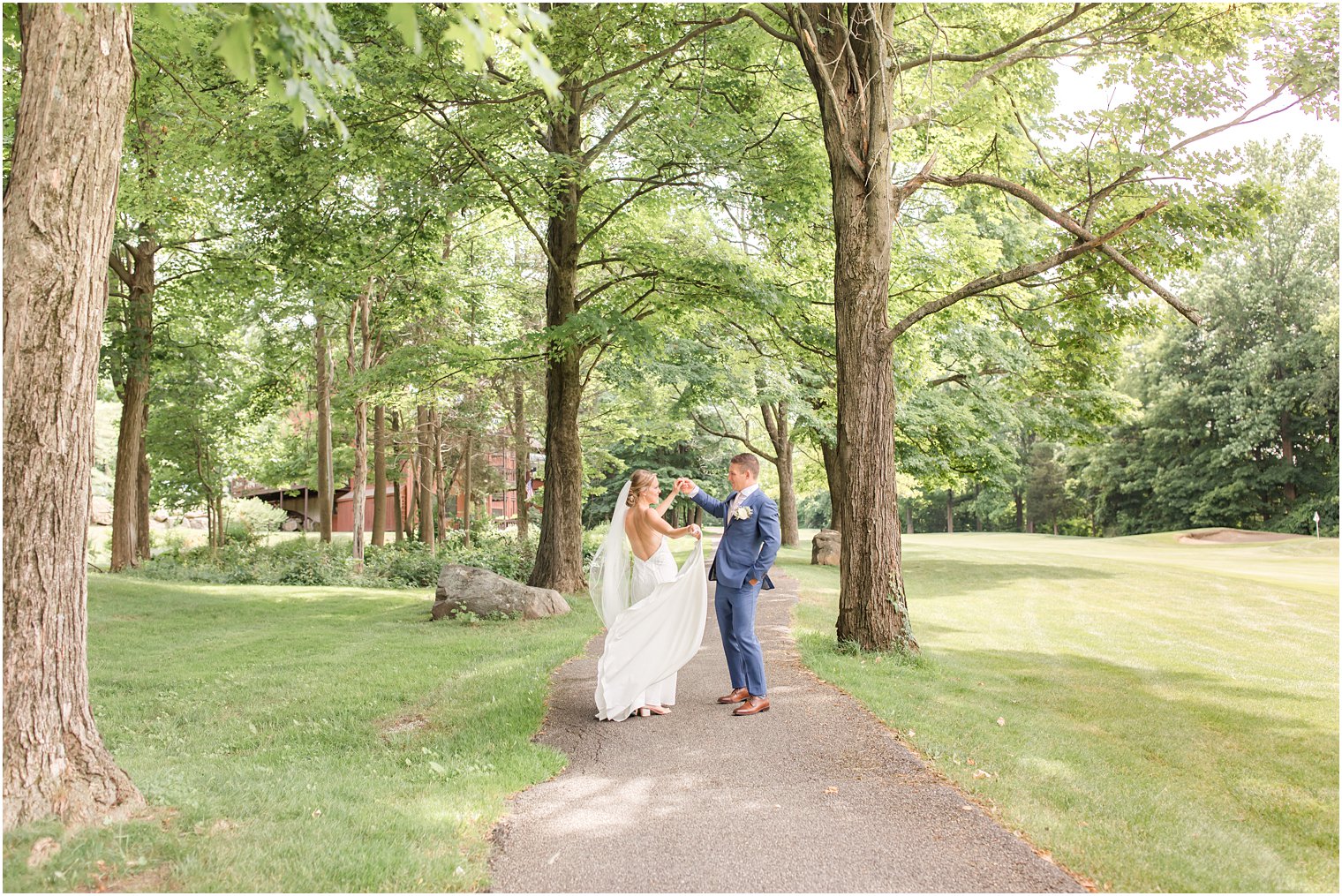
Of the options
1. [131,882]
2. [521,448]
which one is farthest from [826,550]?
[131,882]

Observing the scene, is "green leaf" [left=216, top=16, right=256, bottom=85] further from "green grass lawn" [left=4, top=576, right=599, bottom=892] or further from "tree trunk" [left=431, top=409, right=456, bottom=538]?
"tree trunk" [left=431, top=409, right=456, bottom=538]

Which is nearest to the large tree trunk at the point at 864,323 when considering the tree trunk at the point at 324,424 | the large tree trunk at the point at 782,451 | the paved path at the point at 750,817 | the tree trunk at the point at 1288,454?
the paved path at the point at 750,817

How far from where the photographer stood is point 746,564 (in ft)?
26.9

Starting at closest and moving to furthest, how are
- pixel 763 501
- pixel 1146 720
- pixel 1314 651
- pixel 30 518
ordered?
1. pixel 30 518
2. pixel 763 501
3. pixel 1146 720
4. pixel 1314 651

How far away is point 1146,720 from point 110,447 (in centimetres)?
5142

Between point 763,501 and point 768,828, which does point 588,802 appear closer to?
point 768,828

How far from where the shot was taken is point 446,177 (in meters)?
15.8

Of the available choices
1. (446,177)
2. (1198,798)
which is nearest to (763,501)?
(1198,798)

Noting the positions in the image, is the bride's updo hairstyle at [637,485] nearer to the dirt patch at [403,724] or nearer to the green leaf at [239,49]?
the dirt patch at [403,724]

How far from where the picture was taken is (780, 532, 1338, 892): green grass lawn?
204 inches

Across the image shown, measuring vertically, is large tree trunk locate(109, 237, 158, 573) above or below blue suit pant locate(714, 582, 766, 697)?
above

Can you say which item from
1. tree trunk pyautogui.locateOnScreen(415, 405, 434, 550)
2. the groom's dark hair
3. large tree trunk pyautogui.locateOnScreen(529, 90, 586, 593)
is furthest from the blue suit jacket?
tree trunk pyautogui.locateOnScreen(415, 405, 434, 550)

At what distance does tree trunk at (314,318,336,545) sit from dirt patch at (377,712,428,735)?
64.7ft

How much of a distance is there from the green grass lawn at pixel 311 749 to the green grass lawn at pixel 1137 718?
10.8ft
